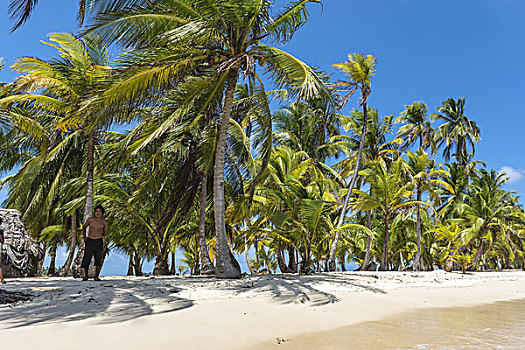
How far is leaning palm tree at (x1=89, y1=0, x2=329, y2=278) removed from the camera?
7.37 m

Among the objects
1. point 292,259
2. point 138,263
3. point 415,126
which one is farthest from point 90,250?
point 415,126

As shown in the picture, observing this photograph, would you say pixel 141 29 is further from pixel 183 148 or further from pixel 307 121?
pixel 307 121

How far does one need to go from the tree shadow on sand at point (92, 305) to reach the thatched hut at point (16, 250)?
5.60m

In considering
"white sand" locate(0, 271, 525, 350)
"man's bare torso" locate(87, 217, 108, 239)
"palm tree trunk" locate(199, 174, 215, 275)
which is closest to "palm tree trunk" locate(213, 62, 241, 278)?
"white sand" locate(0, 271, 525, 350)

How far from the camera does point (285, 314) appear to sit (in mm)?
5039

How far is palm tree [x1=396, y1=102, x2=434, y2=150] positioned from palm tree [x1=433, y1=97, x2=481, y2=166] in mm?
6777

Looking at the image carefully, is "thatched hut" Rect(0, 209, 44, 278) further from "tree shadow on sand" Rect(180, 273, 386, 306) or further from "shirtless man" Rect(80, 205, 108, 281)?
"tree shadow on sand" Rect(180, 273, 386, 306)

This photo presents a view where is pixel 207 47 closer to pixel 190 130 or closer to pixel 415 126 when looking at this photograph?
pixel 190 130

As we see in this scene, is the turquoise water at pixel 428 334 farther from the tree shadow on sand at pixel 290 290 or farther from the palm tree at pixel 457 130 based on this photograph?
the palm tree at pixel 457 130

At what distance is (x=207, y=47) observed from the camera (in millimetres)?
8109

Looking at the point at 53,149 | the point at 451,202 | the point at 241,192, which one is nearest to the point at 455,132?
the point at 451,202

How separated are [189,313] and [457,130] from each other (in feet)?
101

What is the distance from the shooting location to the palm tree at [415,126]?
23.6 m

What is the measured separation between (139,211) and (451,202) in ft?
84.7
